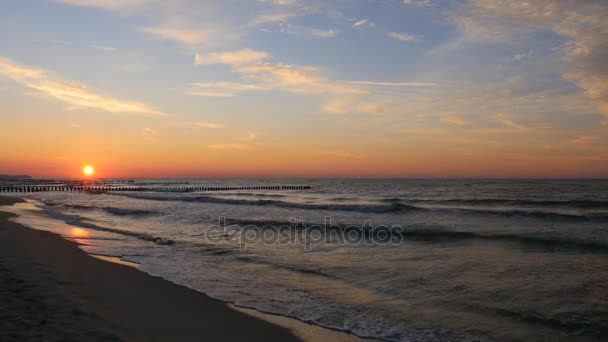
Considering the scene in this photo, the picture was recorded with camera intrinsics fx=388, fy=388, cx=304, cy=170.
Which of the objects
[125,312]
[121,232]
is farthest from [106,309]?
[121,232]

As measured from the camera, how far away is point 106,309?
20.7 ft

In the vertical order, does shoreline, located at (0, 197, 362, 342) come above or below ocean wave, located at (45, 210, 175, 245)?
above

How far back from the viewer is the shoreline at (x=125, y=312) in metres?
5.20

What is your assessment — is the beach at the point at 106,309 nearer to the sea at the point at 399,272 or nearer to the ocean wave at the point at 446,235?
the sea at the point at 399,272

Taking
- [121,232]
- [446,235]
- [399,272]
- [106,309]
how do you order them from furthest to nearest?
[121,232] → [446,235] → [399,272] → [106,309]

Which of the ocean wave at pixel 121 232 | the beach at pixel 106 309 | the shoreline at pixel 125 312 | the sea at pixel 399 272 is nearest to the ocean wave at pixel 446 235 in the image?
the sea at pixel 399 272

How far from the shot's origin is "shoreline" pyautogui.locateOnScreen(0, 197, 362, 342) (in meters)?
5.20

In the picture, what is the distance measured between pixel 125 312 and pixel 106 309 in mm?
300

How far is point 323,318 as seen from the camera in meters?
6.61

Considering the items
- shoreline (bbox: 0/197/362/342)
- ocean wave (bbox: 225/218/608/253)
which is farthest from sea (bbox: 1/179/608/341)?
shoreline (bbox: 0/197/362/342)

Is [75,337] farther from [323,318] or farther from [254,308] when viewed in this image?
[323,318]

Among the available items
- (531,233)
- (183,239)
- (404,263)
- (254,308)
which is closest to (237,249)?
(183,239)

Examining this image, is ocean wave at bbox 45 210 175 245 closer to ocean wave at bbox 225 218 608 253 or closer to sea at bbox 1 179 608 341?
sea at bbox 1 179 608 341

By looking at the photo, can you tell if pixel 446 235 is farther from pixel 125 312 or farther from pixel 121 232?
pixel 121 232
